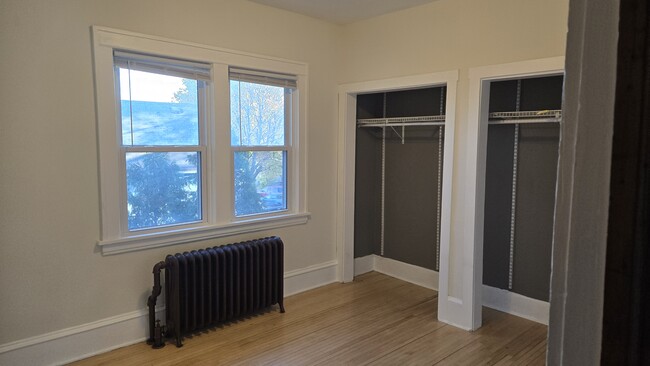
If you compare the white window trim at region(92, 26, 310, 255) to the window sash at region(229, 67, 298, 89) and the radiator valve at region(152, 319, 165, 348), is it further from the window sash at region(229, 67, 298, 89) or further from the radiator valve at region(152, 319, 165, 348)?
the radiator valve at region(152, 319, 165, 348)

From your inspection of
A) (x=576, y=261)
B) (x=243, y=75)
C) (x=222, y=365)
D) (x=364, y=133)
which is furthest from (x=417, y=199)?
(x=576, y=261)

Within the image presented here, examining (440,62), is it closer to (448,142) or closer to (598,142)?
(448,142)

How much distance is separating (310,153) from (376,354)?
1986 millimetres

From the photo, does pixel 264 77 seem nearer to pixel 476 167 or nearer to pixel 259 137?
pixel 259 137

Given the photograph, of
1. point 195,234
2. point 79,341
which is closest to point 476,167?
point 195,234

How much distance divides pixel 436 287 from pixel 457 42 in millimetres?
2411

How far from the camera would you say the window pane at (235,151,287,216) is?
12.5 ft

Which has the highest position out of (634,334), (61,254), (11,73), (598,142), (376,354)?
(11,73)

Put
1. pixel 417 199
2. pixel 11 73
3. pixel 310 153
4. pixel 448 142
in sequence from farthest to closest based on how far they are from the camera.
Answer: pixel 417 199, pixel 310 153, pixel 448 142, pixel 11 73

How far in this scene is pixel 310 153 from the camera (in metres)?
4.21

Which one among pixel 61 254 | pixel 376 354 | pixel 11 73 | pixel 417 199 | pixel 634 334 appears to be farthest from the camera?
pixel 417 199

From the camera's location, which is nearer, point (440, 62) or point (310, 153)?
point (440, 62)

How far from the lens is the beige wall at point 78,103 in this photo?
103 inches

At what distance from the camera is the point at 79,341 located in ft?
9.56
